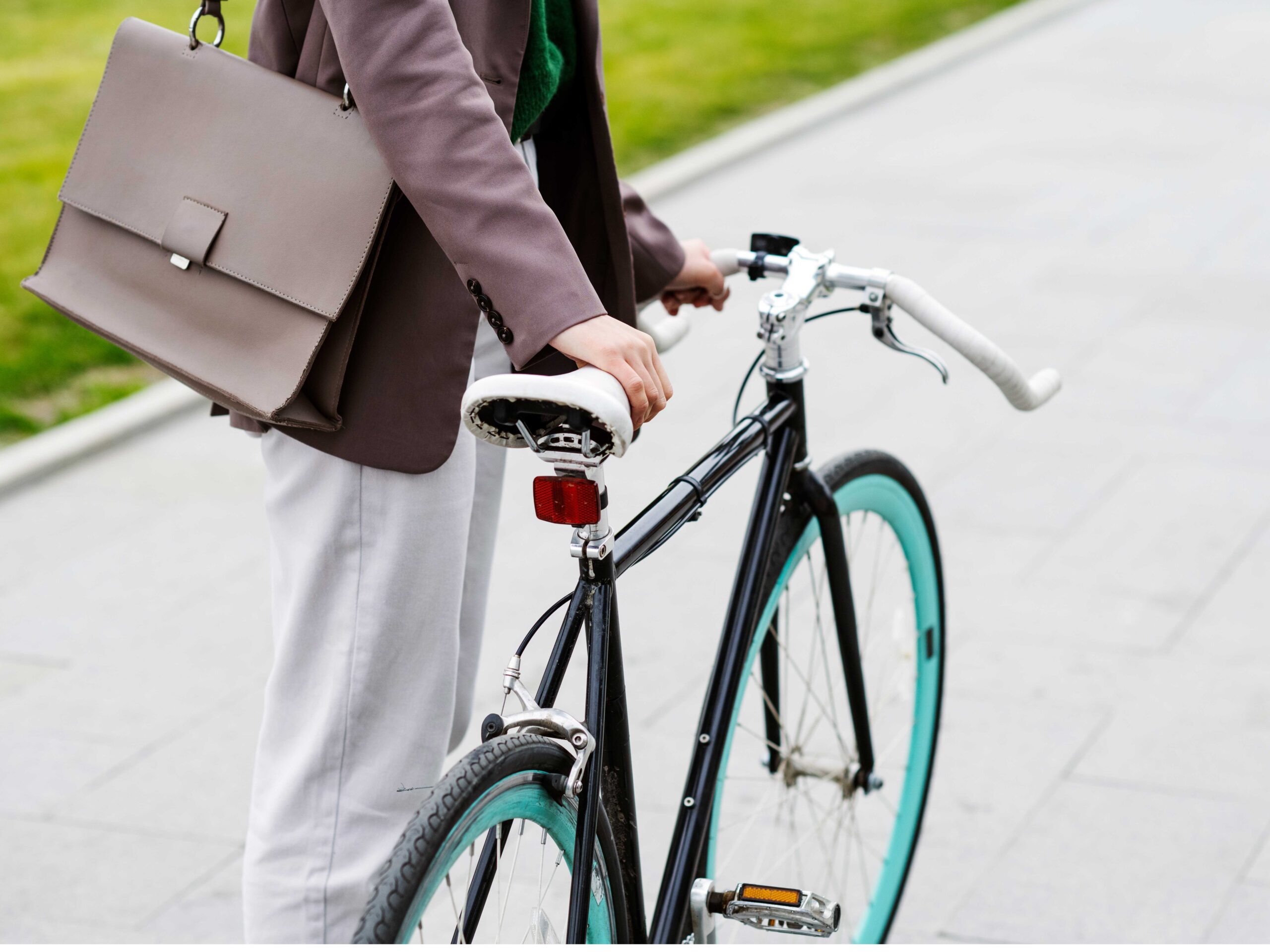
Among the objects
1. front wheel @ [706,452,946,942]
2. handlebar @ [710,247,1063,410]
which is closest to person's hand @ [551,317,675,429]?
handlebar @ [710,247,1063,410]

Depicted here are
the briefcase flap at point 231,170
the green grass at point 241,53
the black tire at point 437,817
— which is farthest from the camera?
the green grass at point 241,53

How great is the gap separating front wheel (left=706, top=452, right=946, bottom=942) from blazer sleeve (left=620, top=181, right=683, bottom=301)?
0.35 m

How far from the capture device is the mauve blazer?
1589mm

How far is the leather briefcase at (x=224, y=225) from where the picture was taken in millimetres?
1698

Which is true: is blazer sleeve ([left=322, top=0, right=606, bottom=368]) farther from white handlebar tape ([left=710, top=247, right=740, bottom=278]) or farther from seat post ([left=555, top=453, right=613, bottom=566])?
white handlebar tape ([left=710, top=247, right=740, bottom=278])

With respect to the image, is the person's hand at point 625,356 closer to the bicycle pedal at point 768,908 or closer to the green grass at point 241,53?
the bicycle pedal at point 768,908

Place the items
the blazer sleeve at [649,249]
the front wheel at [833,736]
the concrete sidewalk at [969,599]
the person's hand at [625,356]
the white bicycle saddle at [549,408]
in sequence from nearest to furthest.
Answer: the white bicycle saddle at [549,408] → the person's hand at [625,356] → the blazer sleeve at [649,249] → the front wheel at [833,736] → the concrete sidewalk at [969,599]

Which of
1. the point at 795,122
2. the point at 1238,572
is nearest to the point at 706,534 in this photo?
the point at 1238,572

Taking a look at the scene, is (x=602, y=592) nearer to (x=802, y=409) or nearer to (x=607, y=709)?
(x=607, y=709)

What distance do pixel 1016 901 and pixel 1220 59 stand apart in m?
7.63

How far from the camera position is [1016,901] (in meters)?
2.69

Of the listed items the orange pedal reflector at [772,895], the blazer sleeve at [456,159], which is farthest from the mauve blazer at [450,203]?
the orange pedal reflector at [772,895]

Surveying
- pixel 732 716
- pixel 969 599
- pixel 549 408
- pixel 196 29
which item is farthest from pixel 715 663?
pixel 969 599

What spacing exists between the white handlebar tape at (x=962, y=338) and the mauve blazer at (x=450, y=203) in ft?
1.14
